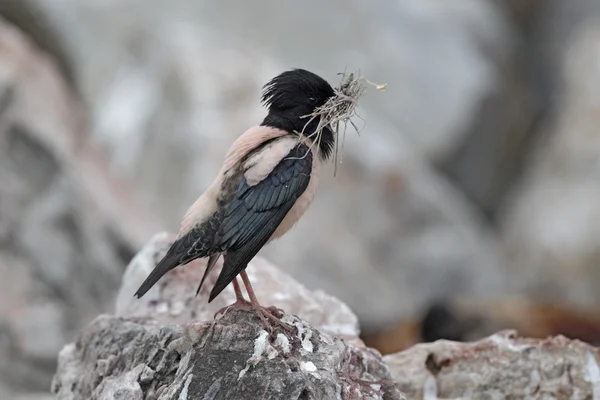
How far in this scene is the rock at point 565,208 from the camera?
581 inches

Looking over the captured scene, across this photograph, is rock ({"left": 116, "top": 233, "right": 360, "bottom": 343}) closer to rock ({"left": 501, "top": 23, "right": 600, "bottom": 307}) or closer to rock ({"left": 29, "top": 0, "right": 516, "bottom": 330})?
rock ({"left": 29, "top": 0, "right": 516, "bottom": 330})

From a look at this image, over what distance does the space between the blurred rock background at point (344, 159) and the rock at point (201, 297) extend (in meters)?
3.42

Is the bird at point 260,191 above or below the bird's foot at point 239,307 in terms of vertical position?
above

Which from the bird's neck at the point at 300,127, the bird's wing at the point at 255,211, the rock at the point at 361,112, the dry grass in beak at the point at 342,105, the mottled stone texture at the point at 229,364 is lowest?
the mottled stone texture at the point at 229,364

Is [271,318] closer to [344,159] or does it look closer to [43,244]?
[43,244]

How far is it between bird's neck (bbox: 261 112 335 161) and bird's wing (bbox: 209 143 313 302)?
0.27 meters

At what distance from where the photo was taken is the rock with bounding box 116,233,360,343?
6145mm

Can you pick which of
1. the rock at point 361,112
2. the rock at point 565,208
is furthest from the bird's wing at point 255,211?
the rock at point 565,208

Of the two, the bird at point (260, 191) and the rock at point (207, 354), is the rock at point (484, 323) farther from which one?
the bird at point (260, 191)

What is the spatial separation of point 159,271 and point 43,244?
16.7 ft

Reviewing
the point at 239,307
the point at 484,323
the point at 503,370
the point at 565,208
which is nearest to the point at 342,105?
the point at 239,307

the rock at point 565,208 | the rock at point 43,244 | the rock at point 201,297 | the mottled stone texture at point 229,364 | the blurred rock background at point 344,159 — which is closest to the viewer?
the mottled stone texture at point 229,364

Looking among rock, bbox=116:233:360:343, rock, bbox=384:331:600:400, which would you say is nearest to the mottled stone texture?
rock, bbox=116:233:360:343

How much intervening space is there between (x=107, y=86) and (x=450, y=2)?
275 inches
